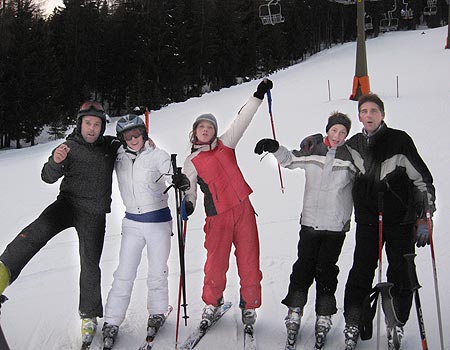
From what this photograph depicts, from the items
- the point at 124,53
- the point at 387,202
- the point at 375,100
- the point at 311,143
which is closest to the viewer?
the point at 387,202

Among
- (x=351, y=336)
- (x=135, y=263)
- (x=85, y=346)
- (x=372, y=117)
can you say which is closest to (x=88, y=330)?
(x=85, y=346)

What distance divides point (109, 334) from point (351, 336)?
1713mm

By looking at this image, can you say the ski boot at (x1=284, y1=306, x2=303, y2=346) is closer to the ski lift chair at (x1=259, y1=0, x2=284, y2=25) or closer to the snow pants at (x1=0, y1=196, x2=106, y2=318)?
the snow pants at (x1=0, y1=196, x2=106, y2=318)

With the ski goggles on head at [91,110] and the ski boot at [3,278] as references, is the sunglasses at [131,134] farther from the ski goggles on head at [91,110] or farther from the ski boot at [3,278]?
the ski boot at [3,278]

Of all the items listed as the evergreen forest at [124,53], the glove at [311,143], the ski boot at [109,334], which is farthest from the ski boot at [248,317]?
the evergreen forest at [124,53]

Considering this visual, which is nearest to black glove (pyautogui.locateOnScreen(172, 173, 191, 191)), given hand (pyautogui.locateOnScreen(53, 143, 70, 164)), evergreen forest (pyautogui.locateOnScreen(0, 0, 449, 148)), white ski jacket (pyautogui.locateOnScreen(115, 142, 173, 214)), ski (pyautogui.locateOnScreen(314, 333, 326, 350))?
white ski jacket (pyautogui.locateOnScreen(115, 142, 173, 214))

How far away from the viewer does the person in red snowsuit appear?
3.58m

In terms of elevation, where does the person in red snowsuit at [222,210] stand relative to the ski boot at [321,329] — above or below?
above

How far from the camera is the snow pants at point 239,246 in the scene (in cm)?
359

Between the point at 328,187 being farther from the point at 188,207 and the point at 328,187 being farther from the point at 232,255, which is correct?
the point at 232,255

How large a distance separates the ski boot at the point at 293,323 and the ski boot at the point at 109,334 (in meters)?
1.26

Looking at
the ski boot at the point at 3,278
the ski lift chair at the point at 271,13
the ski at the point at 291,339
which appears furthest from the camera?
the ski lift chair at the point at 271,13

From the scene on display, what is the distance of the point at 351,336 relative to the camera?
11.0 feet

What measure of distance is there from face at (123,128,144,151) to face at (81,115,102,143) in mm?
210
